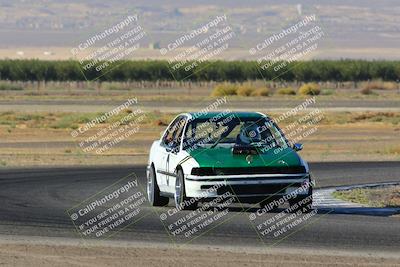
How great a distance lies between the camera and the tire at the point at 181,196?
726 inches

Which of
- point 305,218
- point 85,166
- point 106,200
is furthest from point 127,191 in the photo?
point 85,166

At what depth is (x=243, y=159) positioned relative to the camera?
18266 millimetres

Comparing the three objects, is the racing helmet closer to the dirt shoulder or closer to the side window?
the side window

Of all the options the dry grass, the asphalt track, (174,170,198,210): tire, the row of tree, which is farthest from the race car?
the row of tree

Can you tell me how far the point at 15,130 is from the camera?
55.5 meters

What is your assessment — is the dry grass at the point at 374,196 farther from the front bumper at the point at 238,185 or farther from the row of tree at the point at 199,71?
the row of tree at the point at 199,71

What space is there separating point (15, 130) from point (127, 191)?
3246 cm

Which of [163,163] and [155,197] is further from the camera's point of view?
[155,197]

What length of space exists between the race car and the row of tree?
128 metres

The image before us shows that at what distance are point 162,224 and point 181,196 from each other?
57.6 inches

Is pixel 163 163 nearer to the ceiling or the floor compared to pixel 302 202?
nearer to the ceiling

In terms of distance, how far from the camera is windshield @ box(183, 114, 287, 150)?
19141 millimetres

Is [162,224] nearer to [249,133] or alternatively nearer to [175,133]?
[249,133]

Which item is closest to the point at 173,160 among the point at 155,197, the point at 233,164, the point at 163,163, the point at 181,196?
the point at 163,163
